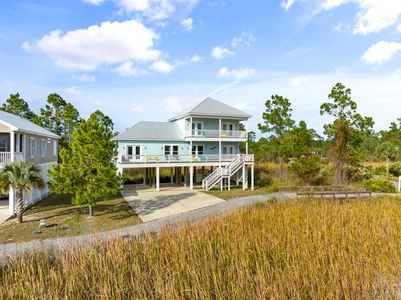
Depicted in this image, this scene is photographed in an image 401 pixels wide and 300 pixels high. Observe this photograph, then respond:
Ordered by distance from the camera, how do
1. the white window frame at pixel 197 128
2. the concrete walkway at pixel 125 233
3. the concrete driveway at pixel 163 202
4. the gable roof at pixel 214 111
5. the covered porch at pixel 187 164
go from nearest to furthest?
the concrete walkway at pixel 125 233
the concrete driveway at pixel 163 202
the covered porch at pixel 187 164
the gable roof at pixel 214 111
the white window frame at pixel 197 128

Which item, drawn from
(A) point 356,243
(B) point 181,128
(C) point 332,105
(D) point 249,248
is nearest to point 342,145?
(C) point 332,105

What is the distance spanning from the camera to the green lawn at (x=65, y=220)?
469 inches

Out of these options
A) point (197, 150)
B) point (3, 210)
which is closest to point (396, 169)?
point (197, 150)

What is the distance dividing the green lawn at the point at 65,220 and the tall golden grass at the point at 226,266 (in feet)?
9.14

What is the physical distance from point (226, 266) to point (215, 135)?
20901mm

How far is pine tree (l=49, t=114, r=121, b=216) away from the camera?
1397cm

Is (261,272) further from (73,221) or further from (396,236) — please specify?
(73,221)

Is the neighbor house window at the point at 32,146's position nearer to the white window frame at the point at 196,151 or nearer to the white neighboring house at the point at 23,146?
the white neighboring house at the point at 23,146

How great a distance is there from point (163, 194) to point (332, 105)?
18433 millimetres

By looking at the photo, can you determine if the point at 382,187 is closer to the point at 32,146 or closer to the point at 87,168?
the point at 87,168

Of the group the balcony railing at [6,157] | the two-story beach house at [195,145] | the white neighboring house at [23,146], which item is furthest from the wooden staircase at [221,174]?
the balcony railing at [6,157]

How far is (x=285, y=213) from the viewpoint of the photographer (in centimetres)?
1144

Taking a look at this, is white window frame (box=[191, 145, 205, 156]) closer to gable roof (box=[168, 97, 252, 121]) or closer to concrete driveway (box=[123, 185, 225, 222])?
gable roof (box=[168, 97, 252, 121])

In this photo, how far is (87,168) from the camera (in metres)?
14.4
